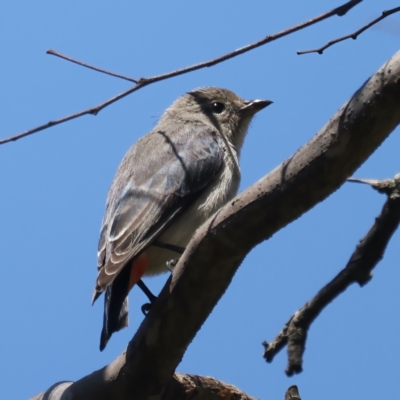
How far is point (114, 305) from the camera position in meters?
4.33

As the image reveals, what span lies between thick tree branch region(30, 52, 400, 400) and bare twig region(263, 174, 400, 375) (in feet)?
1.39

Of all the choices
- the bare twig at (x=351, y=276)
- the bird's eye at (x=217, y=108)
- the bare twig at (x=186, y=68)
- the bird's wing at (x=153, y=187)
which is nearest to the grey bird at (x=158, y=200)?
the bird's wing at (x=153, y=187)

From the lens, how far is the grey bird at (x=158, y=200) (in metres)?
4.39

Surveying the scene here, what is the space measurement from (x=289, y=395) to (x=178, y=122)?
297 centimetres

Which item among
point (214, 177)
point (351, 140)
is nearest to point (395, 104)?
point (351, 140)

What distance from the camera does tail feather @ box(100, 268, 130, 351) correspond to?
4258mm

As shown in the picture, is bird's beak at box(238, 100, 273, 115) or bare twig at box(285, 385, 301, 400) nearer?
bare twig at box(285, 385, 301, 400)

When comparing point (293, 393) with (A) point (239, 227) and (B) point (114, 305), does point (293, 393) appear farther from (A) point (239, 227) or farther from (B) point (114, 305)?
(B) point (114, 305)

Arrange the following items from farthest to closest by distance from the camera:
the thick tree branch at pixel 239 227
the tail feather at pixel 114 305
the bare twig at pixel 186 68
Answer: the tail feather at pixel 114 305
the thick tree branch at pixel 239 227
the bare twig at pixel 186 68

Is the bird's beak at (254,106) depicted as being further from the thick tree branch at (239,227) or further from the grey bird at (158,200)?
the thick tree branch at (239,227)

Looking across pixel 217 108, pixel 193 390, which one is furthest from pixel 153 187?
pixel 217 108

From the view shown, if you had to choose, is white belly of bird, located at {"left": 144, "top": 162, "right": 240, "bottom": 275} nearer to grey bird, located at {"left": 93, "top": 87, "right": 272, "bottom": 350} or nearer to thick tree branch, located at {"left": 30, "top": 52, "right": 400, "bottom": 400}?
grey bird, located at {"left": 93, "top": 87, "right": 272, "bottom": 350}

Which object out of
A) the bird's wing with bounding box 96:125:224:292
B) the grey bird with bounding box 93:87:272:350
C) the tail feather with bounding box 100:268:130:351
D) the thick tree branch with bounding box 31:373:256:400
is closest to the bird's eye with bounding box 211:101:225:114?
the grey bird with bounding box 93:87:272:350

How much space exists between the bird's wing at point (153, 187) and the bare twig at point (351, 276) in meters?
1.09
